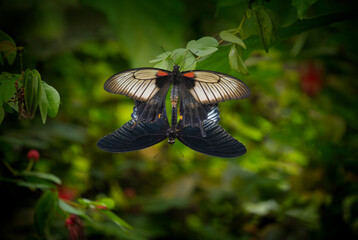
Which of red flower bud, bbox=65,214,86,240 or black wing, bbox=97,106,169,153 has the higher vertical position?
black wing, bbox=97,106,169,153

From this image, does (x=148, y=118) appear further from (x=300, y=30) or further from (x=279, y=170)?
(x=279, y=170)

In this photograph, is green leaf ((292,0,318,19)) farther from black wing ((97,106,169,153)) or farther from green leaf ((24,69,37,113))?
green leaf ((24,69,37,113))

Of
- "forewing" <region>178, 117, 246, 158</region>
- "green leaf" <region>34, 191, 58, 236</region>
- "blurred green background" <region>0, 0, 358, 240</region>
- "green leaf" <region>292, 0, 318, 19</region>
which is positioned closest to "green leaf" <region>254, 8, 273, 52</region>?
"green leaf" <region>292, 0, 318, 19</region>

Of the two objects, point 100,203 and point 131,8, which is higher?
point 131,8

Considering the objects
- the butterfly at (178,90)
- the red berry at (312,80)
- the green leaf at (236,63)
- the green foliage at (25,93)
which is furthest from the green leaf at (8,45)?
the red berry at (312,80)

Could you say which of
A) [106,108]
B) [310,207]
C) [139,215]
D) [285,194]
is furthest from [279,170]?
[106,108]

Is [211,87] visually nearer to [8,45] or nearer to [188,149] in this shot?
[8,45]

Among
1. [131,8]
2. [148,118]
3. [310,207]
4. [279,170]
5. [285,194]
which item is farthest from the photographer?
[279,170]
